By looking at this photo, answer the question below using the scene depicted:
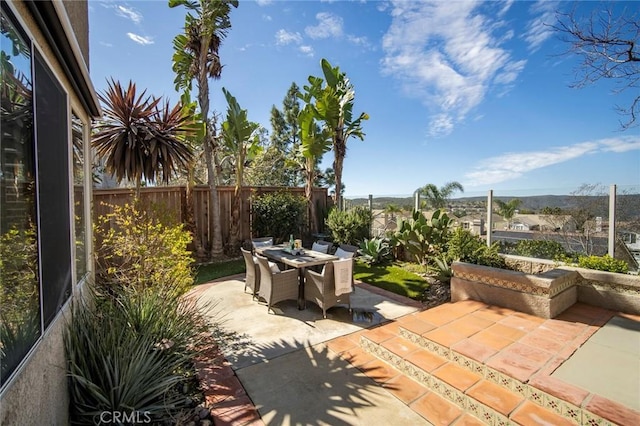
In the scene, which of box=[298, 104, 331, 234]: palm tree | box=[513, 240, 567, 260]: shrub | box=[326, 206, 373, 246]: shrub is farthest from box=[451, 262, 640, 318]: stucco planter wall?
box=[298, 104, 331, 234]: palm tree

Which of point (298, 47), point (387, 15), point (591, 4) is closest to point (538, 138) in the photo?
point (591, 4)

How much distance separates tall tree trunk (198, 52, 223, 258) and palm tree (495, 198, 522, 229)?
810 centimetres

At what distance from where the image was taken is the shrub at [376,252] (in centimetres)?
841

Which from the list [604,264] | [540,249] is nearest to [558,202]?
[540,249]

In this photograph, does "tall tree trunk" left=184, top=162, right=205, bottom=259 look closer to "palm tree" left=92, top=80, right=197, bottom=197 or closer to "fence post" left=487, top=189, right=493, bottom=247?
"palm tree" left=92, top=80, right=197, bottom=197

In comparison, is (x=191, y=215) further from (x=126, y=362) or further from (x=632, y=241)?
(x=632, y=241)

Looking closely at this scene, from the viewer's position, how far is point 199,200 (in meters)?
9.34

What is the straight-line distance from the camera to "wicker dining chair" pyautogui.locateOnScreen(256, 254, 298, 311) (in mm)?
4988

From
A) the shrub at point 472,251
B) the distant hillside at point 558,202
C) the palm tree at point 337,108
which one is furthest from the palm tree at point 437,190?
the shrub at point 472,251

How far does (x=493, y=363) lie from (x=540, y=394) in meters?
0.45

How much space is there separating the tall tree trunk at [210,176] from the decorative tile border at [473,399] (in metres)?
6.98

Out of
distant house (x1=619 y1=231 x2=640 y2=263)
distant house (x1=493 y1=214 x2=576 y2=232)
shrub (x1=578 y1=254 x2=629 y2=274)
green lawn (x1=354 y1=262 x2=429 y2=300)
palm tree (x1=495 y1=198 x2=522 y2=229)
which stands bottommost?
green lawn (x1=354 y1=262 x2=429 y2=300)

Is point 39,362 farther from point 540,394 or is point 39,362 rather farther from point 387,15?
point 387,15

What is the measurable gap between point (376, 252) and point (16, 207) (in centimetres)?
772
